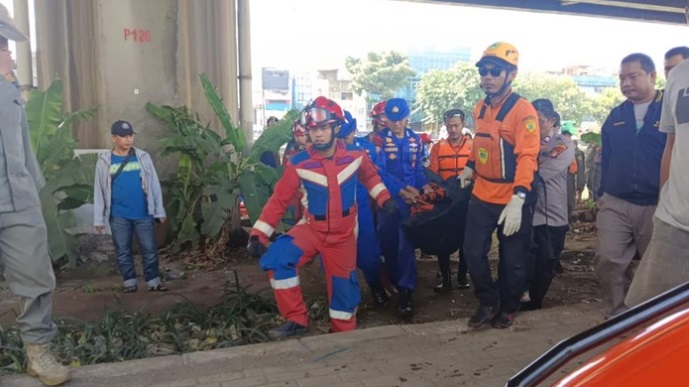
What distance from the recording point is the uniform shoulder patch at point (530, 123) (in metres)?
4.01

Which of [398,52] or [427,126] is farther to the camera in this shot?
[398,52]

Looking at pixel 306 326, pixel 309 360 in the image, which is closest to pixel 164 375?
pixel 309 360

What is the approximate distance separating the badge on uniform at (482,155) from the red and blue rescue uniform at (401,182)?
3.63 ft

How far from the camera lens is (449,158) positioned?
255 inches

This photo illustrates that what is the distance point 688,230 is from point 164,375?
9.78 feet

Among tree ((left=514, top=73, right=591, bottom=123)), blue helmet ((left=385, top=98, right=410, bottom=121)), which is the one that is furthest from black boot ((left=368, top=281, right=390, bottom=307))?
tree ((left=514, top=73, right=591, bottom=123))

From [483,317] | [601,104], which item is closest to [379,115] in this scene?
[483,317]

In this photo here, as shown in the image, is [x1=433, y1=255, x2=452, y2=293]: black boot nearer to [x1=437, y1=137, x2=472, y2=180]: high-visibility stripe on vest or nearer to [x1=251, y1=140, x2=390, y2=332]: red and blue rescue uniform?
[x1=437, y1=137, x2=472, y2=180]: high-visibility stripe on vest

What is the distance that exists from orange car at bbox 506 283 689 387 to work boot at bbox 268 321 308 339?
10.0ft

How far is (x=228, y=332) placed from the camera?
15.5 ft

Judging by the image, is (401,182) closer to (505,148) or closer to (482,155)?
(482,155)

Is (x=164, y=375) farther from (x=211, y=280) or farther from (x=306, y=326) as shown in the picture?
(x=211, y=280)

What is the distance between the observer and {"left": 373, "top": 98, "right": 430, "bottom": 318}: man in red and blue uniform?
5281mm

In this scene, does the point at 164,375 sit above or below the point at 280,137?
below
